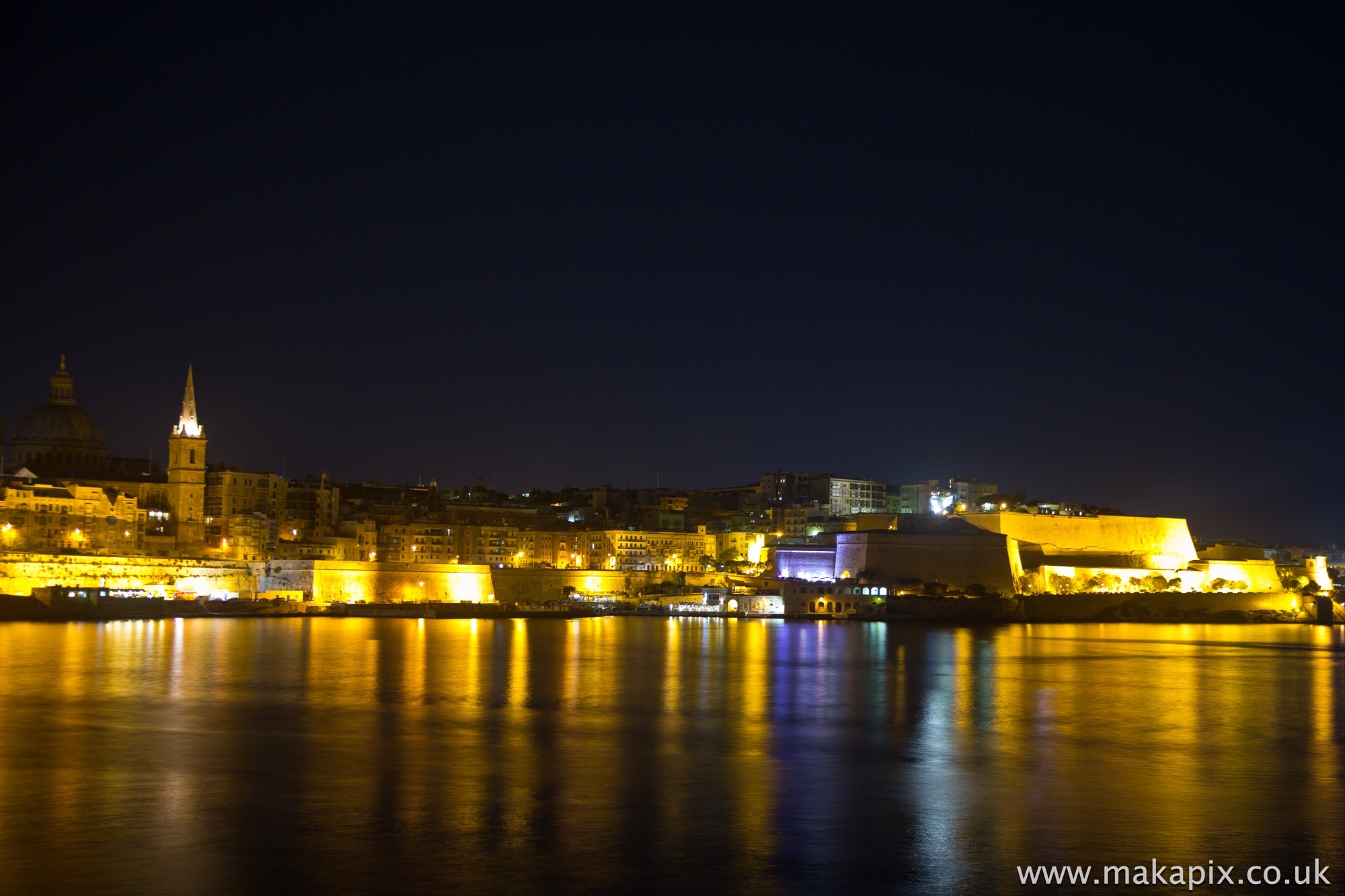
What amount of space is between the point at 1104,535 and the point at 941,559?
27.9ft

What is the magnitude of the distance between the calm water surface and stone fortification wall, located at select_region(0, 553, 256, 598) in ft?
39.7

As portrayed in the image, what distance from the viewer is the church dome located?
40812 mm

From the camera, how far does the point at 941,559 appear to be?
39.2 meters

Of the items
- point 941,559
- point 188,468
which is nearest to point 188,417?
point 188,468

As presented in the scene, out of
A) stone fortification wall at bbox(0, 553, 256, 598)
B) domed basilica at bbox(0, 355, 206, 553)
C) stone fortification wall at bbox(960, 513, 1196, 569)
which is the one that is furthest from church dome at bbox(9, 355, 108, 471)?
stone fortification wall at bbox(960, 513, 1196, 569)

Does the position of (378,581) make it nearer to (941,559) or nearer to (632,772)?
(941,559)

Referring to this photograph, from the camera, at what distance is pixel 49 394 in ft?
140

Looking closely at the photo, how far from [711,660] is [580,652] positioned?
2384mm

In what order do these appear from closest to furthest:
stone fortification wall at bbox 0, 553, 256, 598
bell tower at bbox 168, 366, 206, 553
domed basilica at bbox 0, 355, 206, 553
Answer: stone fortification wall at bbox 0, 553, 256, 598 < domed basilica at bbox 0, 355, 206, 553 < bell tower at bbox 168, 366, 206, 553

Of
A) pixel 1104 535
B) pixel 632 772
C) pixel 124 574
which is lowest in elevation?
pixel 632 772

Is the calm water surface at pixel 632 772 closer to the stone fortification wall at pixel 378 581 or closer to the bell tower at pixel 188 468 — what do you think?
the stone fortification wall at pixel 378 581

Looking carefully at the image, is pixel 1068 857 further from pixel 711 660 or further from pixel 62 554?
pixel 62 554

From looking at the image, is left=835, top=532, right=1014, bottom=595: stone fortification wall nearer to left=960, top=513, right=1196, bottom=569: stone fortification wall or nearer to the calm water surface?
left=960, top=513, right=1196, bottom=569: stone fortification wall

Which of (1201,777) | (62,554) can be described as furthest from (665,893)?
(62,554)
